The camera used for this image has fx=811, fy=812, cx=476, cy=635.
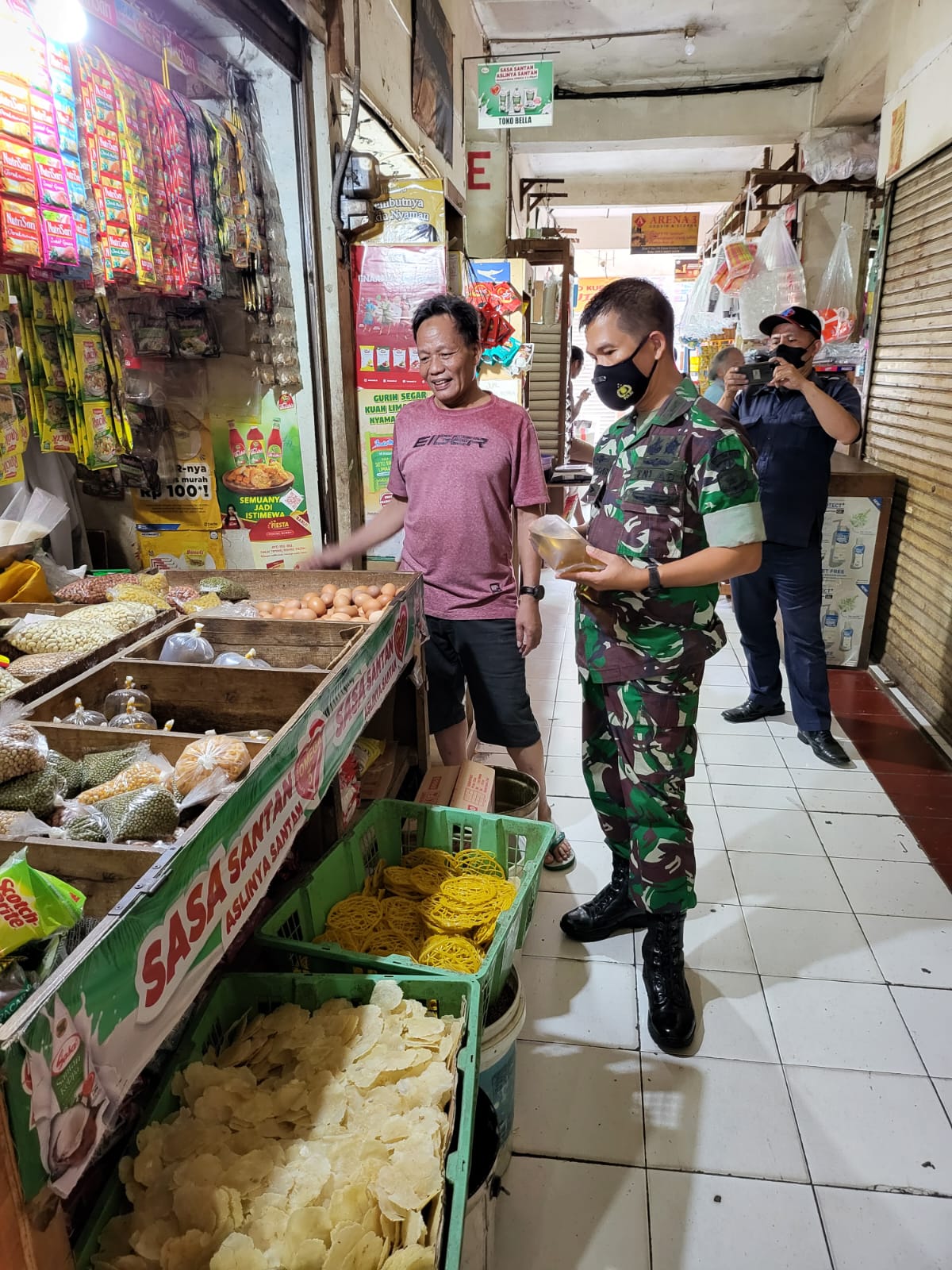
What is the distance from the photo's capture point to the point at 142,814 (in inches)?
48.1

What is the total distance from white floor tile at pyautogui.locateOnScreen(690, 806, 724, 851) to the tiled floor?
1 centimetres

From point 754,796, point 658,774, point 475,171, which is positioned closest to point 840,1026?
point 658,774

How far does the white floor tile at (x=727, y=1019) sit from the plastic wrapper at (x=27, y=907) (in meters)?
1.68

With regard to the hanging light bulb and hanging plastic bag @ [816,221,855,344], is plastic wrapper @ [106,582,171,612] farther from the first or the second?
hanging plastic bag @ [816,221,855,344]

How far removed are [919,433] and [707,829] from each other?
270 centimetres

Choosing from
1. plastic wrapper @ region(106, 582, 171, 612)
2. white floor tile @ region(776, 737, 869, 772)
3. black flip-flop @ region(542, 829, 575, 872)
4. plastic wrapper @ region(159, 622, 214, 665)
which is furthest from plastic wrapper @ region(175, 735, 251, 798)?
white floor tile @ region(776, 737, 869, 772)

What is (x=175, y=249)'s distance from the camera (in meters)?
2.36

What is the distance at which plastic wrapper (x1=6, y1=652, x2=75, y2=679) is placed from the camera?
1678 millimetres

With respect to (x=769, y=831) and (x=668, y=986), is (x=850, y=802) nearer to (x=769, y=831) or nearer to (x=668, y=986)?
(x=769, y=831)

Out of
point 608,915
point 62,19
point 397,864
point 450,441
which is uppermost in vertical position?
point 62,19

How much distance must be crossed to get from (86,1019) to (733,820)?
112 inches

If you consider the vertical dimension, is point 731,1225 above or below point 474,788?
below

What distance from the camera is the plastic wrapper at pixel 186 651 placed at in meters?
1.86

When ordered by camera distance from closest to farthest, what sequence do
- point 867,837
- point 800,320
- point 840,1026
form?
point 840,1026
point 867,837
point 800,320
